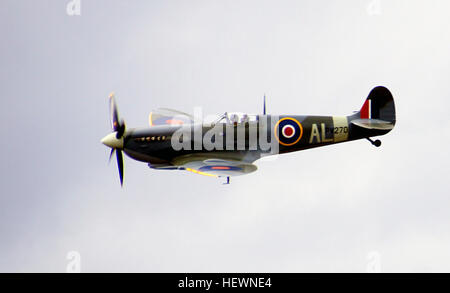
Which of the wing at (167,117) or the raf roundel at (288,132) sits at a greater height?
the wing at (167,117)

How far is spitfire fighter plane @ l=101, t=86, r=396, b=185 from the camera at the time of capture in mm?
19703

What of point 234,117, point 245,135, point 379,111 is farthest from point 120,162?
point 379,111

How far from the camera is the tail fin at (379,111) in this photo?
774 inches

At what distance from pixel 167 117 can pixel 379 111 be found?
26.0 ft

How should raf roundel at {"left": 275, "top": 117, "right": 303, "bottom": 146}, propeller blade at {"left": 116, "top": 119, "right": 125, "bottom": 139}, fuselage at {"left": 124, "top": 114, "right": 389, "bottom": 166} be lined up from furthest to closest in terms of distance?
1. propeller blade at {"left": 116, "top": 119, "right": 125, "bottom": 139}
2. raf roundel at {"left": 275, "top": 117, "right": 303, "bottom": 146}
3. fuselage at {"left": 124, "top": 114, "right": 389, "bottom": 166}

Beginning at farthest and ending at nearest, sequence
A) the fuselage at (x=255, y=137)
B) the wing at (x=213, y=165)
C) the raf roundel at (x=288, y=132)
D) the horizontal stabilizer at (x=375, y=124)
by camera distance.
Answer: the raf roundel at (x=288, y=132), the fuselage at (x=255, y=137), the horizontal stabilizer at (x=375, y=124), the wing at (x=213, y=165)

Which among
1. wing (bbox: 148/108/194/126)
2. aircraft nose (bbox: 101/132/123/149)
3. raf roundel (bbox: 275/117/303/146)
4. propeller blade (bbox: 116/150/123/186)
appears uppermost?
wing (bbox: 148/108/194/126)

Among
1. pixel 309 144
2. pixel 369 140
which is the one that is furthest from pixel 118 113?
pixel 369 140

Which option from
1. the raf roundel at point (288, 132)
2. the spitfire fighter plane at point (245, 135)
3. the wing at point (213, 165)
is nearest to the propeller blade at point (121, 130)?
the spitfire fighter plane at point (245, 135)

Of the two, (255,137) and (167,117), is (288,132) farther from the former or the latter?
(167,117)

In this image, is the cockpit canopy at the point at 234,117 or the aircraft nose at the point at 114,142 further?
the aircraft nose at the point at 114,142

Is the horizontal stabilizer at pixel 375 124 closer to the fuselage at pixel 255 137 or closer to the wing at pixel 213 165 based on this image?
the fuselage at pixel 255 137

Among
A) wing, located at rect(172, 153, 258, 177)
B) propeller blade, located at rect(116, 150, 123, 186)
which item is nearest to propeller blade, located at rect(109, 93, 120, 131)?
propeller blade, located at rect(116, 150, 123, 186)

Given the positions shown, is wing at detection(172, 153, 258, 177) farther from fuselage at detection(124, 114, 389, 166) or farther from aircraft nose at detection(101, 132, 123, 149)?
aircraft nose at detection(101, 132, 123, 149)
